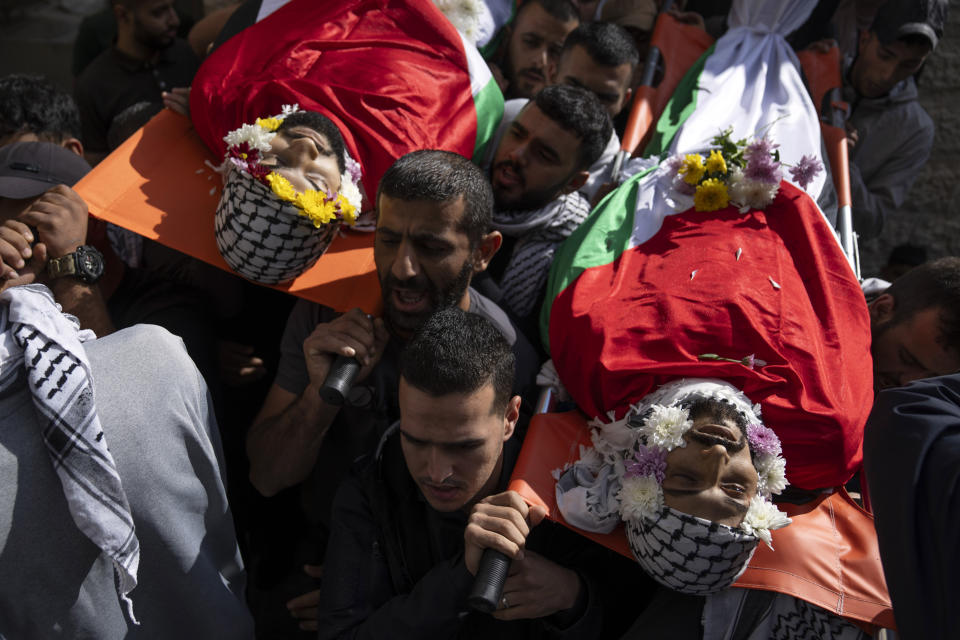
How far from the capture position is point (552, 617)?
184cm

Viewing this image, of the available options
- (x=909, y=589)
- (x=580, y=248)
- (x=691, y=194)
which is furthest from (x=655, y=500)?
(x=691, y=194)

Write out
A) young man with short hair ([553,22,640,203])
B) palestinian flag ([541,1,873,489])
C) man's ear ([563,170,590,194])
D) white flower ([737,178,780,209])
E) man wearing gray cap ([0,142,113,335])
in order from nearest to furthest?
1. palestinian flag ([541,1,873,489])
2. man wearing gray cap ([0,142,113,335])
3. white flower ([737,178,780,209])
4. man's ear ([563,170,590,194])
5. young man with short hair ([553,22,640,203])

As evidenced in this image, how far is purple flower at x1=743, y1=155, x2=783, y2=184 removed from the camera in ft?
8.23

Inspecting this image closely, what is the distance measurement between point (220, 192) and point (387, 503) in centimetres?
126

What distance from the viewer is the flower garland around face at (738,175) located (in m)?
2.51

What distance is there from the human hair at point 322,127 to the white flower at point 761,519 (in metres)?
1.53

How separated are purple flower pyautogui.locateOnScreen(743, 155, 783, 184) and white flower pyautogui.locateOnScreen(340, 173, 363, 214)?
1.32 m

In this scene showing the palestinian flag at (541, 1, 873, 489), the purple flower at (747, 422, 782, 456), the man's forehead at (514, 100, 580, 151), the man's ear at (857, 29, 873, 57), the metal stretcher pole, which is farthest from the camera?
the man's ear at (857, 29, 873, 57)

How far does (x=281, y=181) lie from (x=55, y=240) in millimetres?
671

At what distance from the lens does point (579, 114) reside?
2941mm

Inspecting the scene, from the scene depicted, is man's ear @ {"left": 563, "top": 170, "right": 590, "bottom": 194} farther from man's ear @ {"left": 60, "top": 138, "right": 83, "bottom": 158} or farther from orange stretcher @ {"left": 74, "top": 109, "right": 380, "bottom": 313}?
man's ear @ {"left": 60, "top": 138, "right": 83, "bottom": 158}

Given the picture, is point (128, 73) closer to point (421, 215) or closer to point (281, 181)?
point (281, 181)

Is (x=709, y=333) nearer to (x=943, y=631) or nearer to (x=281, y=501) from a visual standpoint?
(x=943, y=631)

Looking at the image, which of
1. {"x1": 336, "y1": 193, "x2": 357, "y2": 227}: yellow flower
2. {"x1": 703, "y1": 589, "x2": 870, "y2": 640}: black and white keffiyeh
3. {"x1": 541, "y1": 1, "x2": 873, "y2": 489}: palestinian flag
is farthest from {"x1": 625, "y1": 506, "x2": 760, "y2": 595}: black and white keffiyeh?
{"x1": 336, "y1": 193, "x2": 357, "y2": 227}: yellow flower
